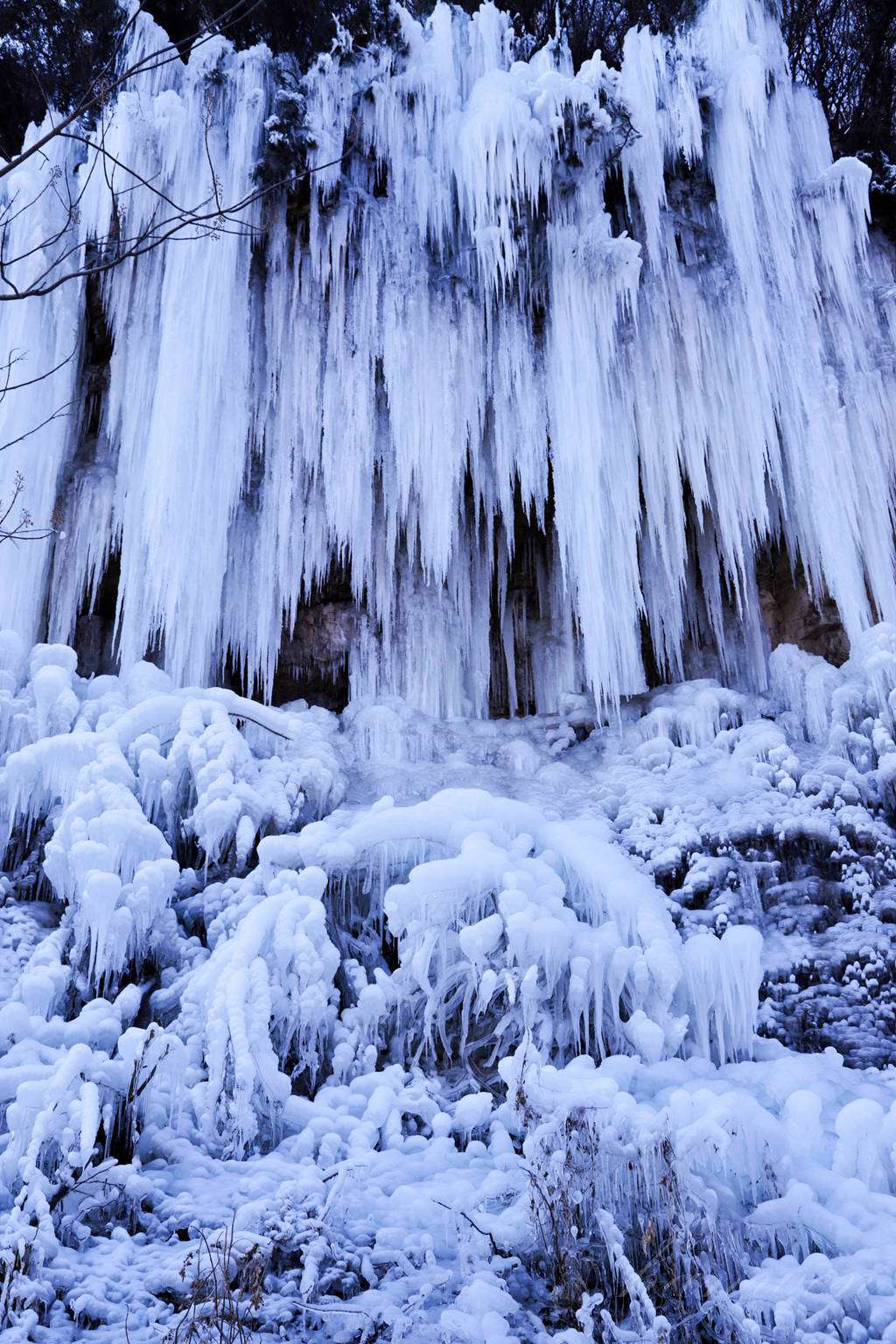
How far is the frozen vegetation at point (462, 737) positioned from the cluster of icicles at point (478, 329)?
4 centimetres

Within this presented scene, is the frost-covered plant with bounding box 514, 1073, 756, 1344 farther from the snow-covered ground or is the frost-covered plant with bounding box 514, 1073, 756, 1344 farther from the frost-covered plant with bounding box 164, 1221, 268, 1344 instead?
the frost-covered plant with bounding box 164, 1221, 268, 1344

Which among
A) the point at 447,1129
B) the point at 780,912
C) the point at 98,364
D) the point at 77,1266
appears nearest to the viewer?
the point at 77,1266

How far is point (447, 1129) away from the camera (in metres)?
4.04

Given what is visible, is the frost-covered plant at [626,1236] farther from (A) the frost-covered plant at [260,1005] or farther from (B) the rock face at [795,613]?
(B) the rock face at [795,613]

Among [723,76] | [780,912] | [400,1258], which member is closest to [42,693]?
[400,1258]

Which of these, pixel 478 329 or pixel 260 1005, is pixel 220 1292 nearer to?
pixel 260 1005

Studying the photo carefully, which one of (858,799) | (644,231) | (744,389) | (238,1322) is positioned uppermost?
(644,231)

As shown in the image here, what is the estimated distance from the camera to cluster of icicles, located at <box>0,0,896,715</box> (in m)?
7.68

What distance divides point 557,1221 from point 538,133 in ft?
25.6

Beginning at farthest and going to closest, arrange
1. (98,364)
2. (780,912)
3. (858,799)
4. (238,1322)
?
(98,364) → (858,799) → (780,912) → (238,1322)

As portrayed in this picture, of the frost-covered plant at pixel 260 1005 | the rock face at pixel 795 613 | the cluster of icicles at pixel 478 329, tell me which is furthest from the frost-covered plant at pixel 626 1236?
the rock face at pixel 795 613

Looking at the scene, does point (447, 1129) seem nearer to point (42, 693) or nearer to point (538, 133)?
point (42, 693)

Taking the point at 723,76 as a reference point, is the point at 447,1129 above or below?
below

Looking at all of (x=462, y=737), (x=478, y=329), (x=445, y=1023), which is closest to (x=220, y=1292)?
(x=445, y=1023)
